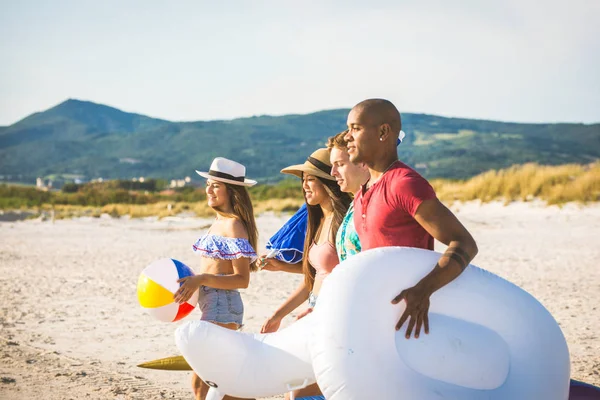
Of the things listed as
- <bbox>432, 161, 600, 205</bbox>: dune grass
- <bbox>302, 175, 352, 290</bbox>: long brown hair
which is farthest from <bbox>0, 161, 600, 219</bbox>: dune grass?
<bbox>302, 175, 352, 290</bbox>: long brown hair

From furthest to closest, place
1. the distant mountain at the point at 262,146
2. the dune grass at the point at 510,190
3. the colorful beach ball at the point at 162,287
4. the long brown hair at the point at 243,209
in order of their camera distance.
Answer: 1. the distant mountain at the point at 262,146
2. the dune grass at the point at 510,190
3. the long brown hair at the point at 243,209
4. the colorful beach ball at the point at 162,287

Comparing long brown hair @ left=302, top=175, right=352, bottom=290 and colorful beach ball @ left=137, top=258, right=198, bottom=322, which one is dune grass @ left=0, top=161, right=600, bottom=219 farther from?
colorful beach ball @ left=137, top=258, right=198, bottom=322

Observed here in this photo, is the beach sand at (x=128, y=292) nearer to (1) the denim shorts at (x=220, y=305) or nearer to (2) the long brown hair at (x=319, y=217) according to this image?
(1) the denim shorts at (x=220, y=305)

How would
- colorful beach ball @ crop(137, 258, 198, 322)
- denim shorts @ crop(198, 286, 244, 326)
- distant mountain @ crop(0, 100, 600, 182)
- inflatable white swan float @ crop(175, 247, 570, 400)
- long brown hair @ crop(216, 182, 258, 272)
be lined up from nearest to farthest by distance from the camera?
inflatable white swan float @ crop(175, 247, 570, 400) → colorful beach ball @ crop(137, 258, 198, 322) → denim shorts @ crop(198, 286, 244, 326) → long brown hair @ crop(216, 182, 258, 272) → distant mountain @ crop(0, 100, 600, 182)

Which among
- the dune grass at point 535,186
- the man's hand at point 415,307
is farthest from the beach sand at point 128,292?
the man's hand at point 415,307

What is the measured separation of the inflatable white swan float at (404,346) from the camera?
2.96 m

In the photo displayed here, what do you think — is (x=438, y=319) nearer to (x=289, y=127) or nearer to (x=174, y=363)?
(x=174, y=363)

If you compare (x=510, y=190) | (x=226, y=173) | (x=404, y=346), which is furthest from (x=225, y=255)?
(x=510, y=190)

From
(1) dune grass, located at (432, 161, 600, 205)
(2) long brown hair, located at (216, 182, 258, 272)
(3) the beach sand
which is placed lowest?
(3) the beach sand

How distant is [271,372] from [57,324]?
18.6 feet

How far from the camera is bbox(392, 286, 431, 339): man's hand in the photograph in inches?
117

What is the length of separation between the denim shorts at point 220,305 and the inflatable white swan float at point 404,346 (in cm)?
99

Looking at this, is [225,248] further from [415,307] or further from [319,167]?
[415,307]

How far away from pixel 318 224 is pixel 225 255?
0.61 m
